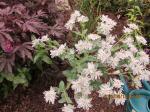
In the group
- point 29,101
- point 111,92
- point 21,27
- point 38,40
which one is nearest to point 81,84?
point 111,92

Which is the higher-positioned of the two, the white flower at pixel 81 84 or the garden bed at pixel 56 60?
the garden bed at pixel 56 60

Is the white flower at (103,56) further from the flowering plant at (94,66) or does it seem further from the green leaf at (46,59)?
the green leaf at (46,59)

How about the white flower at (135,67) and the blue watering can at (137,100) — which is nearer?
the white flower at (135,67)

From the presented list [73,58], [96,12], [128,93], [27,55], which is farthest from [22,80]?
[96,12]

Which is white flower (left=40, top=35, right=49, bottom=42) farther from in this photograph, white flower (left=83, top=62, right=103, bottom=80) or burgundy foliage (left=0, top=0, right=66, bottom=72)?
white flower (left=83, top=62, right=103, bottom=80)

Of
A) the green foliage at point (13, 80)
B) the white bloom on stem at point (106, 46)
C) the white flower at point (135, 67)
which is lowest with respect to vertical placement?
the white flower at point (135, 67)

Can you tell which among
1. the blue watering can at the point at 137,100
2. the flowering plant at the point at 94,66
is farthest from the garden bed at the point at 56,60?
the blue watering can at the point at 137,100

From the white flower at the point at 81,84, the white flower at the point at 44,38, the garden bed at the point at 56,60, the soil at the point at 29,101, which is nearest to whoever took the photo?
the white flower at the point at 81,84

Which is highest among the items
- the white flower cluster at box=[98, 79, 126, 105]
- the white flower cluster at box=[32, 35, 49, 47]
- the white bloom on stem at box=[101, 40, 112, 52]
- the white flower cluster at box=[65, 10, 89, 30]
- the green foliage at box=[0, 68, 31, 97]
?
the white flower cluster at box=[65, 10, 89, 30]

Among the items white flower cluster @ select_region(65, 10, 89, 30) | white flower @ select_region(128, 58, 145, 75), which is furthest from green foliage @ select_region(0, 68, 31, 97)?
white flower @ select_region(128, 58, 145, 75)

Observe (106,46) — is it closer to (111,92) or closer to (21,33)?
(111,92)
